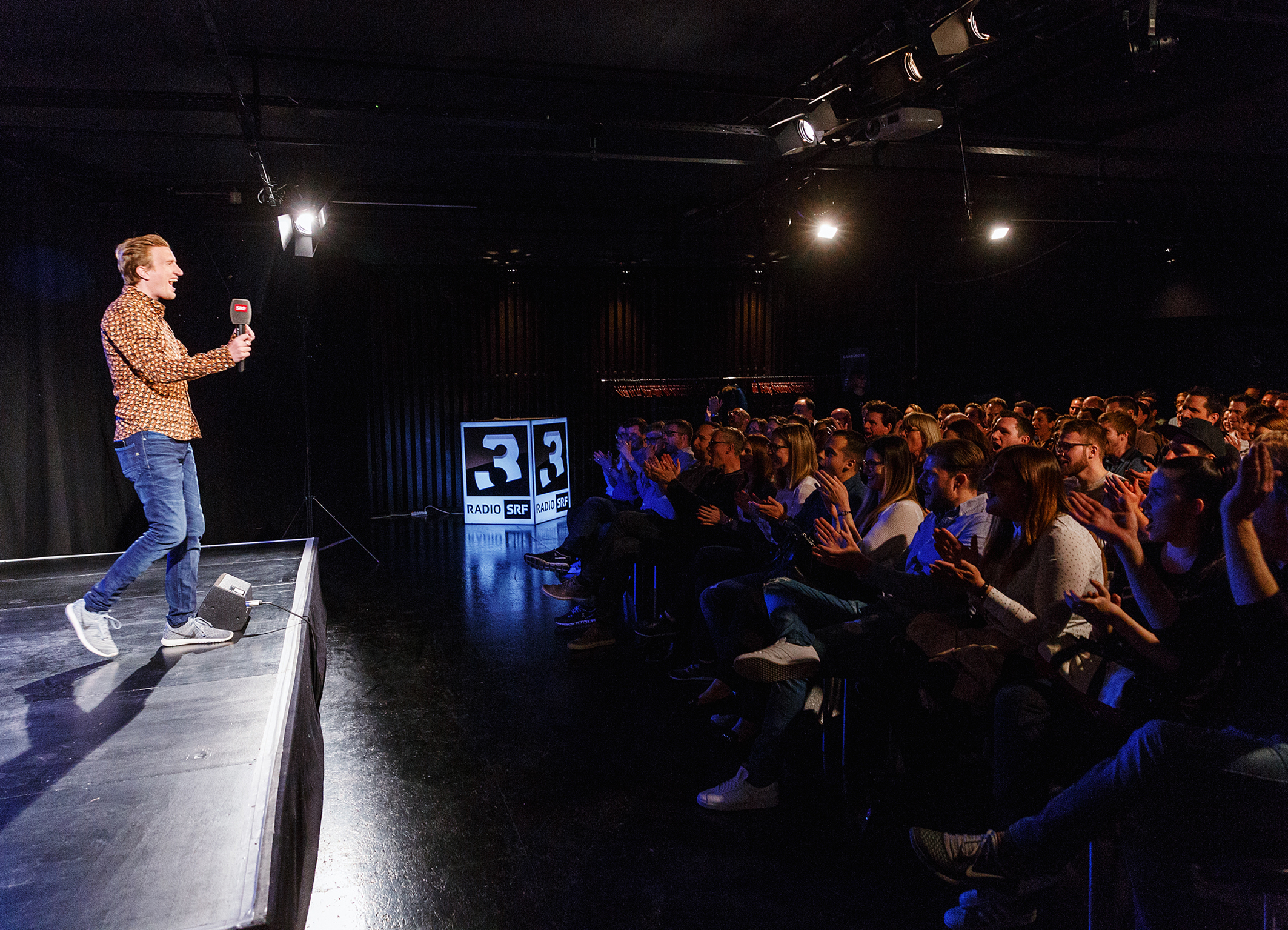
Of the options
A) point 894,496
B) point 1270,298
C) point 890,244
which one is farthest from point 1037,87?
point 1270,298

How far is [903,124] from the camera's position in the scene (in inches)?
196

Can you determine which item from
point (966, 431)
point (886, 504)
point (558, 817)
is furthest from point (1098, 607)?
point (558, 817)

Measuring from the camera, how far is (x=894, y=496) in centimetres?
316

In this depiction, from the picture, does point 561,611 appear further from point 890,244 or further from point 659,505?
point 890,244

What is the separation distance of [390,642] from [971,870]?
11.5 ft

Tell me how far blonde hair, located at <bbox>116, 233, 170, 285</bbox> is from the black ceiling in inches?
51.2

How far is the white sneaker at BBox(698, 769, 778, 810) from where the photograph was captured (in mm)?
2693

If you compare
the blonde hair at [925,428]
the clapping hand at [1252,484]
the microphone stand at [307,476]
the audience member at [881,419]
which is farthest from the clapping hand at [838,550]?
the microphone stand at [307,476]

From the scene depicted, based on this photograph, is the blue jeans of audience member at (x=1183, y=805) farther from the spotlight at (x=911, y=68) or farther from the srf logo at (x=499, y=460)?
the srf logo at (x=499, y=460)

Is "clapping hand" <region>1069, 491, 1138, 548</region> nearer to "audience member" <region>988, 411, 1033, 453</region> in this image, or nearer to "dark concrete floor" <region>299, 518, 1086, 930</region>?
"dark concrete floor" <region>299, 518, 1086, 930</region>

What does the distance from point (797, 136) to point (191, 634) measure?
16.1ft

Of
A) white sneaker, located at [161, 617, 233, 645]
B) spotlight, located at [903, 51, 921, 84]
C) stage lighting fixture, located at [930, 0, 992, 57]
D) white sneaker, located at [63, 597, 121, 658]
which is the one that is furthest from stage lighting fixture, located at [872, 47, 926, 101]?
white sneaker, located at [63, 597, 121, 658]

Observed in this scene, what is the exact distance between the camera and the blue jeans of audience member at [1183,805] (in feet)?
5.39

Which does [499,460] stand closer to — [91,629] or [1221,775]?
[91,629]
